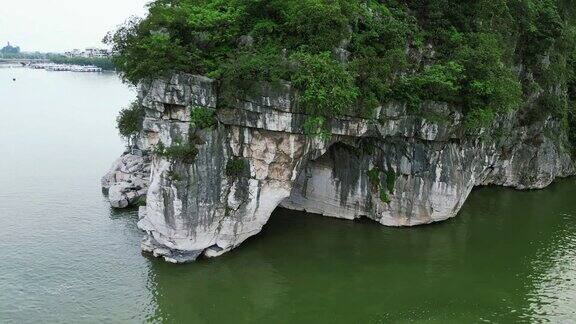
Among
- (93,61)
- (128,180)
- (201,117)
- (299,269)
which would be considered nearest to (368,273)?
(299,269)

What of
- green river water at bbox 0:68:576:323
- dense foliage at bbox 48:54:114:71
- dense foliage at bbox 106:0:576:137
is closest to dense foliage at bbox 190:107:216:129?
dense foliage at bbox 106:0:576:137

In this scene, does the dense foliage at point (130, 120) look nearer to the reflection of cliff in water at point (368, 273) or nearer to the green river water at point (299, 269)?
the green river water at point (299, 269)

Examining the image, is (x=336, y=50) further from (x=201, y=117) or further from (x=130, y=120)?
(x=130, y=120)

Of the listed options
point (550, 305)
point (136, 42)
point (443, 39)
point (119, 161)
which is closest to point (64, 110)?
point (119, 161)

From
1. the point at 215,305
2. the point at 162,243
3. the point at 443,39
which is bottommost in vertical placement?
the point at 215,305

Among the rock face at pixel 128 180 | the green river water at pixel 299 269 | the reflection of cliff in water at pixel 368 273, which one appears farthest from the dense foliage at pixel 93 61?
the reflection of cliff in water at pixel 368 273

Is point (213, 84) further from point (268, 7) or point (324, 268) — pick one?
point (324, 268)
